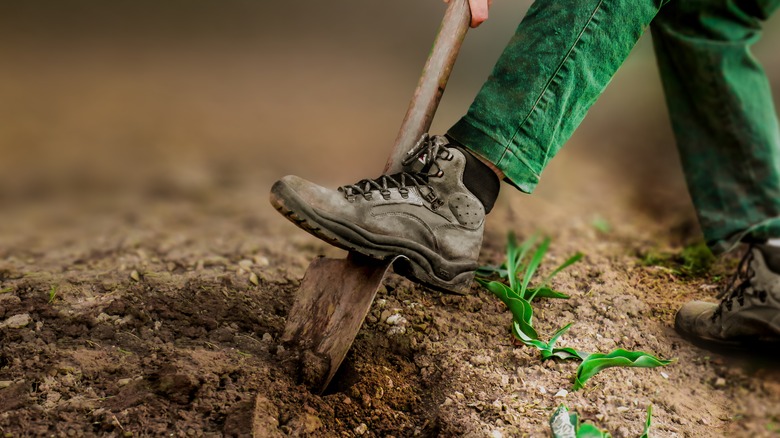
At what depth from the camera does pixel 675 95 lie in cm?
201

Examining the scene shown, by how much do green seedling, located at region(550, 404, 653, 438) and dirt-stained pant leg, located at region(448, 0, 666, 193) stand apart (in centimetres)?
57

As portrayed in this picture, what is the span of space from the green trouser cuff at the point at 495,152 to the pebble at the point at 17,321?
1243mm

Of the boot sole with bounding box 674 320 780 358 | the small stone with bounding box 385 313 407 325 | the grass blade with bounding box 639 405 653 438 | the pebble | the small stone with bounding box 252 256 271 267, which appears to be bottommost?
the pebble

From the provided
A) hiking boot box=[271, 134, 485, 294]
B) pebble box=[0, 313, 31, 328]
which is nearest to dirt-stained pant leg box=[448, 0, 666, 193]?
hiking boot box=[271, 134, 485, 294]

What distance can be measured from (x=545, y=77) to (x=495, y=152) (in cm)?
22

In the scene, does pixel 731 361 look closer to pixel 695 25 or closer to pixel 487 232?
pixel 695 25

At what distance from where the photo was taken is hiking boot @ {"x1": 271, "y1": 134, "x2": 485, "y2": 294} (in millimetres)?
1647

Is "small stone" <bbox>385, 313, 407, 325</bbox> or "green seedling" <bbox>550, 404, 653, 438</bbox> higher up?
"green seedling" <bbox>550, 404, 653, 438</bbox>

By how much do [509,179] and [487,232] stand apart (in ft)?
3.77

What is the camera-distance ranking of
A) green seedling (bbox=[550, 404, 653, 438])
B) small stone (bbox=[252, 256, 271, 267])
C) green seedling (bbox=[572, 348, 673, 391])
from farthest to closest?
small stone (bbox=[252, 256, 271, 267]) → green seedling (bbox=[572, 348, 673, 391]) → green seedling (bbox=[550, 404, 653, 438])

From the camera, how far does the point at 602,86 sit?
1.73 meters

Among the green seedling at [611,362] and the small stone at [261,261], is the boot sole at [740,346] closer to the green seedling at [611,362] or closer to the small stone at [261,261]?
the green seedling at [611,362]

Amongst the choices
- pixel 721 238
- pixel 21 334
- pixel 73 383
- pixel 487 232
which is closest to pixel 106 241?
pixel 21 334

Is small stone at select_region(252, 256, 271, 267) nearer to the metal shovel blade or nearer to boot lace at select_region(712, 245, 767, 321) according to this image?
the metal shovel blade
